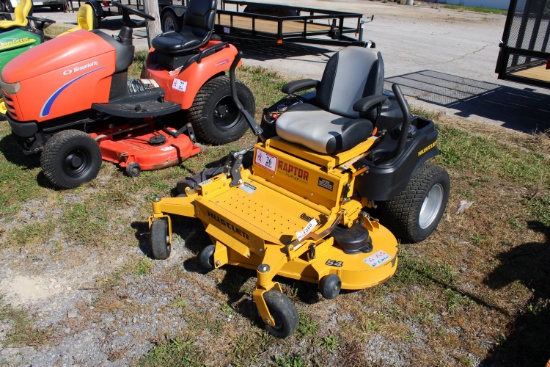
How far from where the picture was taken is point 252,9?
1000 cm

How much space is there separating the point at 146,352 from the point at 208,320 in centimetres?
37

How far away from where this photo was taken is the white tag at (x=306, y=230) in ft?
8.70

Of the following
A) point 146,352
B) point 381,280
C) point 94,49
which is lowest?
point 146,352

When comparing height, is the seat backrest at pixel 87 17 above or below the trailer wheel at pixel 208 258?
above

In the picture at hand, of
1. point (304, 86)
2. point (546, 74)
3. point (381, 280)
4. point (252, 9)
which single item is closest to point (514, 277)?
point (381, 280)

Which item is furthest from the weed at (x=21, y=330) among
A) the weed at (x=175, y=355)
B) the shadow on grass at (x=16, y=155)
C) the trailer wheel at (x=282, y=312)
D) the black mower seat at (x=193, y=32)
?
the black mower seat at (x=193, y=32)

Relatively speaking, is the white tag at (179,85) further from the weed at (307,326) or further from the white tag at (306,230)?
the weed at (307,326)

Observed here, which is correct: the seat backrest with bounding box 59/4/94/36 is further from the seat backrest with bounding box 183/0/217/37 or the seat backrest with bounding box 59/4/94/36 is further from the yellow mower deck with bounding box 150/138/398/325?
the yellow mower deck with bounding box 150/138/398/325

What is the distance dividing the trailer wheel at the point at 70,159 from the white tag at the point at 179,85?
94 cm

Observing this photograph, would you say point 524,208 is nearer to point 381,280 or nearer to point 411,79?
point 381,280

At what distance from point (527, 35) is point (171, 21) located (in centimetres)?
425

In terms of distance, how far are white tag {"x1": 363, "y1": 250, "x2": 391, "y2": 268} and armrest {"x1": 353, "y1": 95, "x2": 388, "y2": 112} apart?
2.83 feet

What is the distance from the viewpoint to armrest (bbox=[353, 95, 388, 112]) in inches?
113

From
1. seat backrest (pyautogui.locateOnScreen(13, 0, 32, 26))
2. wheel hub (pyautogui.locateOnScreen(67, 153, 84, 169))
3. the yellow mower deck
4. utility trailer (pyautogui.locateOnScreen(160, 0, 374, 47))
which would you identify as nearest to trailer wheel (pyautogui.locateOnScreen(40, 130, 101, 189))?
wheel hub (pyautogui.locateOnScreen(67, 153, 84, 169))
